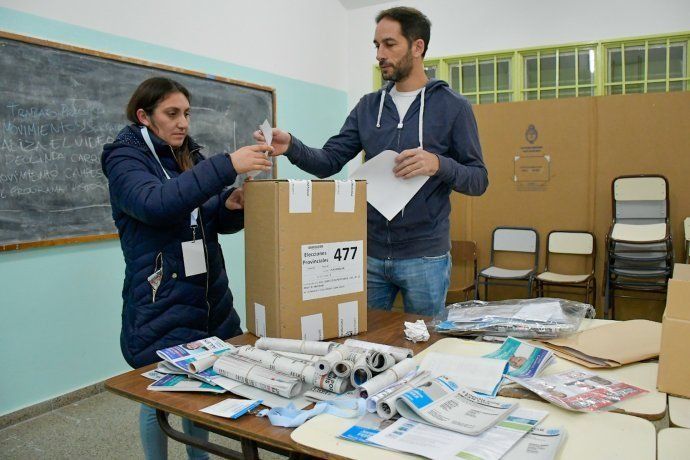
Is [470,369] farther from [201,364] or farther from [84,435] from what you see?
[84,435]

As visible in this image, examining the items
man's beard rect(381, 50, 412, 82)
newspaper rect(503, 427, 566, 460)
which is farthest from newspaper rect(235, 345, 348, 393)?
man's beard rect(381, 50, 412, 82)

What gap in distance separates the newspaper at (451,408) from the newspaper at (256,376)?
227 mm

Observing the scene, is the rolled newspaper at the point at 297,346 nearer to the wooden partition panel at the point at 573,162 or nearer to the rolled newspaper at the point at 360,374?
the rolled newspaper at the point at 360,374

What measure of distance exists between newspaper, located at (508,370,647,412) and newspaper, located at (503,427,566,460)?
0.11 m

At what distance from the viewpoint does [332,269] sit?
140 centimetres

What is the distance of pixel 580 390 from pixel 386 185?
0.86 metres

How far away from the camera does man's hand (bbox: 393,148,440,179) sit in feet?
5.12

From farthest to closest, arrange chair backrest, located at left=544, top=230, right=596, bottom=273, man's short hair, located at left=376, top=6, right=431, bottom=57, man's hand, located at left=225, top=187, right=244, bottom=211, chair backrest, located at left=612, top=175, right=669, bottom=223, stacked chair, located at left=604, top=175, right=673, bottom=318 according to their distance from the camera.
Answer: chair backrest, located at left=544, top=230, right=596, bottom=273, chair backrest, located at left=612, top=175, right=669, bottom=223, stacked chair, located at left=604, top=175, right=673, bottom=318, man's short hair, located at left=376, top=6, right=431, bottom=57, man's hand, located at left=225, top=187, right=244, bottom=211

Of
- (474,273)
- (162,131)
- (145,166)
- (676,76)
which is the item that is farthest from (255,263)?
(676,76)

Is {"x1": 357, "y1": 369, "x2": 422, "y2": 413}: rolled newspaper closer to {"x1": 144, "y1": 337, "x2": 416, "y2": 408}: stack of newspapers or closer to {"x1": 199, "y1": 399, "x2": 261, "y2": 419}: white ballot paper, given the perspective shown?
{"x1": 144, "y1": 337, "x2": 416, "y2": 408}: stack of newspapers

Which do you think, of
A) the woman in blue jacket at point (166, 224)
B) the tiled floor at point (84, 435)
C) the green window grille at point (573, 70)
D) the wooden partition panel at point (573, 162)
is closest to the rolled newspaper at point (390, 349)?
the woman in blue jacket at point (166, 224)

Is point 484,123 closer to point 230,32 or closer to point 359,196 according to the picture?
point 230,32

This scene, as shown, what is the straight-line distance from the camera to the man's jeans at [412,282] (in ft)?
5.81

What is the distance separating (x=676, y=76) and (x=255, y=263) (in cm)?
440
